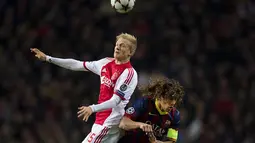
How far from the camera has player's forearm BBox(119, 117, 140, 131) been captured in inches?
395

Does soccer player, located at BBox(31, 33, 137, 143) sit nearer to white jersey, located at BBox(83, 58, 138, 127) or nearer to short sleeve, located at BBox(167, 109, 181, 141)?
white jersey, located at BBox(83, 58, 138, 127)

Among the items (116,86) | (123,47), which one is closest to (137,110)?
(116,86)

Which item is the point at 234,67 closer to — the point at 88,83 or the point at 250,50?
the point at 250,50

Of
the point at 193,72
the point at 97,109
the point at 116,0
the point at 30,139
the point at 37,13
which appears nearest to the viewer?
the point at 97,109

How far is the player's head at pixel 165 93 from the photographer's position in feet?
33.2

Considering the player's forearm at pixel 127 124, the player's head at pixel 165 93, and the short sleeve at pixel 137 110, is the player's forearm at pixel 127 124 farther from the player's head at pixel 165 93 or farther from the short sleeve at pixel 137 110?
the player's head at pixel 165 93

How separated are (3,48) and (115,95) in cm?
747

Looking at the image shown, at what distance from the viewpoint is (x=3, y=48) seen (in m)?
17.5

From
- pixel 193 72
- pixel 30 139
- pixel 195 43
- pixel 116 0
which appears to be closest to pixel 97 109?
pixel 116 0

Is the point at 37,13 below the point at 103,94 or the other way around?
the other way around

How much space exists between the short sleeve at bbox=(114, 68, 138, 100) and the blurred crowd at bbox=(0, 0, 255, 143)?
5.13m

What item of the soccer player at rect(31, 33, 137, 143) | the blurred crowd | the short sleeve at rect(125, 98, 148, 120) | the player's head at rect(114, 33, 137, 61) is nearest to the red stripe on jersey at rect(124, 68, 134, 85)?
the soccer player at rect(31, 33, 137, 143)

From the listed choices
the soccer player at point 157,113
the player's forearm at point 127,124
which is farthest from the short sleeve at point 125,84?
the player's forearm at point 127,124

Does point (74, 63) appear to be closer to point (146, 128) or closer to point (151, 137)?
point (151, 137)
